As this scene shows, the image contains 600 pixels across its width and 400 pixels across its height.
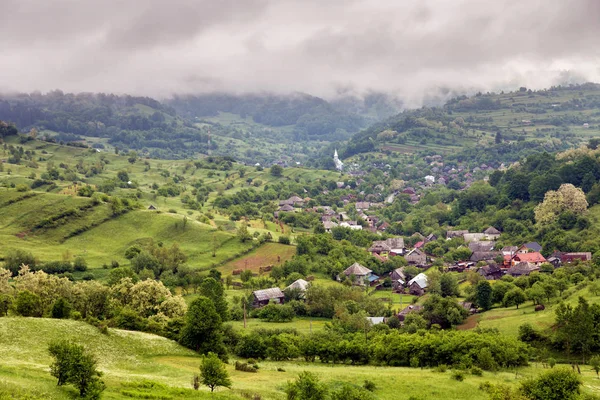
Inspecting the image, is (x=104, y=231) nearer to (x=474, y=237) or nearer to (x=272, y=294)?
(x=272, y=294)

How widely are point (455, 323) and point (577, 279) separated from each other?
79.0ft

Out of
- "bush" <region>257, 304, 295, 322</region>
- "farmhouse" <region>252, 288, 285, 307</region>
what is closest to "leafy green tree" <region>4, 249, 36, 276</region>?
"farmhouse" <region>252, 288, 285, 307</region>

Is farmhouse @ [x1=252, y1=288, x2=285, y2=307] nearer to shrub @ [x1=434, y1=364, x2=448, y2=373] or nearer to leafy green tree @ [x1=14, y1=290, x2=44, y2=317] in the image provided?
leafy green tree @ [x1=14, y1=290, x2=44, y2=317]

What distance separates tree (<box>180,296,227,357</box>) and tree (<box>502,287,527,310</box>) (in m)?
47.0

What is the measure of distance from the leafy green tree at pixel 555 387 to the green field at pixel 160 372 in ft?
16.7

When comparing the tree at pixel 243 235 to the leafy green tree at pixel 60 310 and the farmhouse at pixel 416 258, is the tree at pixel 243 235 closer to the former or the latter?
the farmhouse at pixel 416 258

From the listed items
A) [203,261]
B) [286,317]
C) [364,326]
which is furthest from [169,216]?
[364,326]

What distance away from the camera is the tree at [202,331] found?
64.8 meters

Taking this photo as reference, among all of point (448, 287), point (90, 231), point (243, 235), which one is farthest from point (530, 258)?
point (90, 231)

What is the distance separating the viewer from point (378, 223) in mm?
194000

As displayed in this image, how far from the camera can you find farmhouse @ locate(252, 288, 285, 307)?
332ft

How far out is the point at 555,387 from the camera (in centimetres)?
4806

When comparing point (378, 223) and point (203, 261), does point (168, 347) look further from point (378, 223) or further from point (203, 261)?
point (378, 223)

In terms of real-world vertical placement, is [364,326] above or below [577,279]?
below
